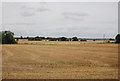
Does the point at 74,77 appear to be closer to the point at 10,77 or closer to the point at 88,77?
the point at 88,77

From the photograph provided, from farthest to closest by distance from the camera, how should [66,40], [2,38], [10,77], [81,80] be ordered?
[66,40] < [2,38] < [10,77] < [81,80]

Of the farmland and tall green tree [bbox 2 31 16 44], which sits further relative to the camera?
tall green tree [bbox 2 31 16 44]

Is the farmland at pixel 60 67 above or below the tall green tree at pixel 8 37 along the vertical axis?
below

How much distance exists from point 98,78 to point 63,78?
4.70 feet

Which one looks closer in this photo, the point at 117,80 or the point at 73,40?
the point at 117,80

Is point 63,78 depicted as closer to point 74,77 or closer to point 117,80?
point 74,77

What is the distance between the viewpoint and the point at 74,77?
7801mm

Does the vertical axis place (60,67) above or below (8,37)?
below

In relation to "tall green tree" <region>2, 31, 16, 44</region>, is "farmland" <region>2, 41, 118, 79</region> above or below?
below

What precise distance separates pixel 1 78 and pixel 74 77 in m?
3.02

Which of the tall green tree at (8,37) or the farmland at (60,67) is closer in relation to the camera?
the farmland at (60,67)

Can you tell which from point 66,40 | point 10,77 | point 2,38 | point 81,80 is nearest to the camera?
point 81,80

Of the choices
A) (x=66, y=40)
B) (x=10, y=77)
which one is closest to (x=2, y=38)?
(x=66, y=40)

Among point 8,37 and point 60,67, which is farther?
point 8,37
